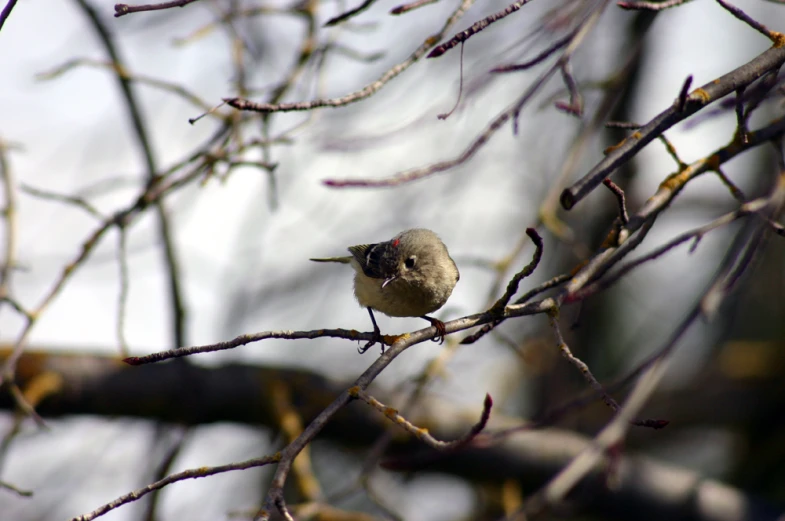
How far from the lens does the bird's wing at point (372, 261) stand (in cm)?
345

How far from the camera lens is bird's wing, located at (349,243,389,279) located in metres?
3.45

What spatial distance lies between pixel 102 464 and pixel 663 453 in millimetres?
4962

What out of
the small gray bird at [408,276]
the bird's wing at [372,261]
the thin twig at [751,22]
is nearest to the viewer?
the thin twig at [751,22]

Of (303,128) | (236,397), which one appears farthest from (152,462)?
(303,128)

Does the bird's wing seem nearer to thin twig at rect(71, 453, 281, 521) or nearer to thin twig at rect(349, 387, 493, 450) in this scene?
thin twig at rect(349, 387, 493, 450)

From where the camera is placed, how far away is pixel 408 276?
3344mm

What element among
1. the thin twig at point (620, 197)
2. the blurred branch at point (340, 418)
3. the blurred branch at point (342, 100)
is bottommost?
the blurred branch at point (340, 418)

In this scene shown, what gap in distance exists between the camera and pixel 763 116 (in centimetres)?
720

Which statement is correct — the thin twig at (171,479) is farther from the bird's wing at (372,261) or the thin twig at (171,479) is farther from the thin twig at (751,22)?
the bird's wing at (372,261)

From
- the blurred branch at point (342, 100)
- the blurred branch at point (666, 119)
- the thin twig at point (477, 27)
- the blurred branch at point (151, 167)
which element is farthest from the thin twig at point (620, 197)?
the blurred branch at point (151, 167)

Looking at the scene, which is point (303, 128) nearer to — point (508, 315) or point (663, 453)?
point (508, 315)

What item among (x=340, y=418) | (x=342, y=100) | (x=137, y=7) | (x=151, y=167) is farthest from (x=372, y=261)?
(x=137, y=7)

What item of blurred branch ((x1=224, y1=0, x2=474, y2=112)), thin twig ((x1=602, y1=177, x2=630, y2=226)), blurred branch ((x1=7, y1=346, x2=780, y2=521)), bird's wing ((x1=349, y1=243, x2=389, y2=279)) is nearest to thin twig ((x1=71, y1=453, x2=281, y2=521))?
blurred branch ((x1=224, y1=0, x2=474, y2=112))

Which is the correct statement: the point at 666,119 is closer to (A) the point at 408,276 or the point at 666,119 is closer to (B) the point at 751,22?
(B) the point at 751,22
